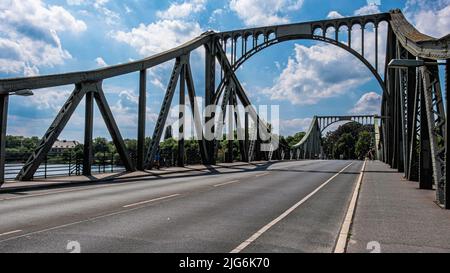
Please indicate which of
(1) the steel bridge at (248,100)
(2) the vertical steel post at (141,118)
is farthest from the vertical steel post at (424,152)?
(2) the vertical steel post at (141,118)

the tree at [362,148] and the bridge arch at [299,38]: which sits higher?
the bridge arch at [299,38]

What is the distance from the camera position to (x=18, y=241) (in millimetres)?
6625

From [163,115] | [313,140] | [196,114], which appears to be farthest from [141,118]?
[313,140]

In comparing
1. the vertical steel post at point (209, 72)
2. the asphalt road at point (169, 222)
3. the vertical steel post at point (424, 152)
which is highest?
the vertical steel post at point (209, 72)

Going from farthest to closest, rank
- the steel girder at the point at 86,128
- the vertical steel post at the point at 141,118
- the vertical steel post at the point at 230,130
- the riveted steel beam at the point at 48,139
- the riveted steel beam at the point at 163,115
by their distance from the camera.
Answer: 1. the vertical steel post at the point at 230,130
2. the riveted steel beam at the point at 163,115
3. the vertical steel post at the point at 141,118
4. the steel girder at the point at 86,128
5. the riveted steel beam at the point at 48,139

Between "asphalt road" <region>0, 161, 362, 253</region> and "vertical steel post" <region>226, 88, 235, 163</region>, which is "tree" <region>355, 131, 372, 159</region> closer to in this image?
"vertical steel post" <region>226, 88, 235, 163</region>

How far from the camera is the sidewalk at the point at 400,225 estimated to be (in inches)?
261

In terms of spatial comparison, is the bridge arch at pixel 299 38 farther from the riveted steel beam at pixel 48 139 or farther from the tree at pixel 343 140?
the tree at pixel 343 140

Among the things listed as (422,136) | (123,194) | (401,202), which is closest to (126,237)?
(123,194)

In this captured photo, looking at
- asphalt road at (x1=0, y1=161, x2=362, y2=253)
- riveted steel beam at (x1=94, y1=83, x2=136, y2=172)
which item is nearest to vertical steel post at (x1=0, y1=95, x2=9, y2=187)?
asphalt road at (x1=0, y1=161, x2=362, y2=253)

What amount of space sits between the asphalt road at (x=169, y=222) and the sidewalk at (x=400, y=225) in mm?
523

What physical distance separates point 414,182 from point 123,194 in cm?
1390

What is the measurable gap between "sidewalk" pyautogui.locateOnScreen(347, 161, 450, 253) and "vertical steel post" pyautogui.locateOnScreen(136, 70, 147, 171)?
57.1 ft
